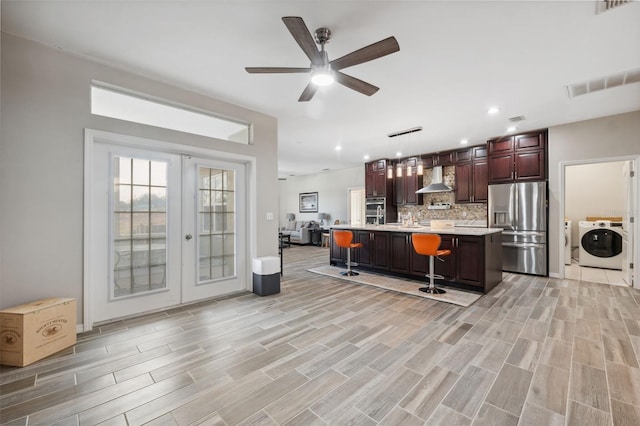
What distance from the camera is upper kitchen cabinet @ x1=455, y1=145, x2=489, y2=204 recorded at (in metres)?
6.11

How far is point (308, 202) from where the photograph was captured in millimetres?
11117

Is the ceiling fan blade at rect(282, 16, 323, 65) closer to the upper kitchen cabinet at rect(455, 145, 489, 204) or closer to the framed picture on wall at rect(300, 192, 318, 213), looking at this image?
the upper kitchen cabinet at rect(455, 145, 489, 204)

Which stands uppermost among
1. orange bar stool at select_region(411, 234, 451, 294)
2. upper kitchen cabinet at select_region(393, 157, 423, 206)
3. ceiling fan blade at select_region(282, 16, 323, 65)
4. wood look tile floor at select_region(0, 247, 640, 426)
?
ceiling fan blade at select_region(282, 16, 323, 65)

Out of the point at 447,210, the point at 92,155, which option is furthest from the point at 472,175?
the point at 92,155

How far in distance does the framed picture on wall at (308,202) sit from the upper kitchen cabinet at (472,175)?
18.4 ft

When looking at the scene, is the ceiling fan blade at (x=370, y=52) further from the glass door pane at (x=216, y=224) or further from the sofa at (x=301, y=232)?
the sofa at (x=301, y=232)

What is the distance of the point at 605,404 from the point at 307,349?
210cm

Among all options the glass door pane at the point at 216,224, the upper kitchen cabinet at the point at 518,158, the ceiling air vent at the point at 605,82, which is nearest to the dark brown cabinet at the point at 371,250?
the glass door pane at the point at 216,224

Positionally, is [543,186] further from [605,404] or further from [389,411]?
[389,411]

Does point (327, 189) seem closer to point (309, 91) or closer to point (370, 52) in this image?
point (309, 91)

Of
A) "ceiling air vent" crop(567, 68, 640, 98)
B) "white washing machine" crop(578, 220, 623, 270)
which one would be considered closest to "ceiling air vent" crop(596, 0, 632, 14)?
"ceiling air vent" crop(567, 68, 640, 98)

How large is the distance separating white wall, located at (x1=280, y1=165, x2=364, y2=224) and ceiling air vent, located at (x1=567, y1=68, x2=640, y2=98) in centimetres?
610

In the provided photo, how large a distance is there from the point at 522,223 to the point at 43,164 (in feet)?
23.8

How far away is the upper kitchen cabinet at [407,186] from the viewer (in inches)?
290
